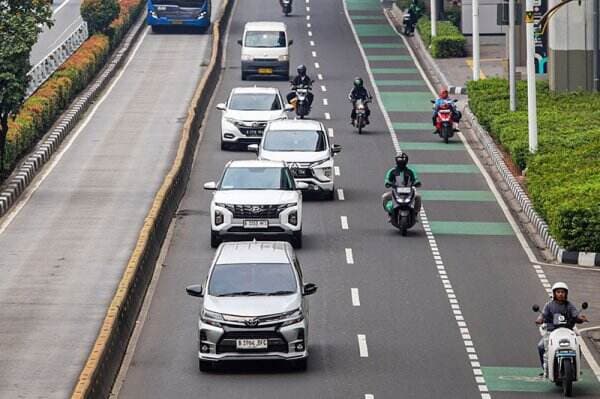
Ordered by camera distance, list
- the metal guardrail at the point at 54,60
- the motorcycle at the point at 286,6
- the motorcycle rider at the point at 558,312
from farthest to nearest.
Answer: the motorcycle at the point at 286,6 < the metal guardrail at the point at 54,60 < the motorcycle rider at the point at 558,312

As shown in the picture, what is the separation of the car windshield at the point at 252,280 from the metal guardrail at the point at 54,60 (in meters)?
27.1

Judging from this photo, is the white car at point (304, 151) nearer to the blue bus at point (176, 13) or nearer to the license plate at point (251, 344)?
the license plate at point (251, 344)

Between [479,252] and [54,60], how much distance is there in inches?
1174

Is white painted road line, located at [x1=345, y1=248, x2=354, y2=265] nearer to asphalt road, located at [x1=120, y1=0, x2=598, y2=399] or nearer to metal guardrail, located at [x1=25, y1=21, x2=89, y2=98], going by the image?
asphalt road, located at [x1=120, y1=0, x2=598, y2=399]

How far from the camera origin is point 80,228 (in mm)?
37625

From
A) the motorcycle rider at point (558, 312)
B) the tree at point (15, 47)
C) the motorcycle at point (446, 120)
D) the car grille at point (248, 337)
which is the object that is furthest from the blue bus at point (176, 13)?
the motorcycle rider at point (558, 312)

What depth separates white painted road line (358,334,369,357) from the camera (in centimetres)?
2683

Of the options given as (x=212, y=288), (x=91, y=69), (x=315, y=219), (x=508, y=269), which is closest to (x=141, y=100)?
(x=91, y=69)

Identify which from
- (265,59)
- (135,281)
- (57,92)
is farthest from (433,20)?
(135,281)

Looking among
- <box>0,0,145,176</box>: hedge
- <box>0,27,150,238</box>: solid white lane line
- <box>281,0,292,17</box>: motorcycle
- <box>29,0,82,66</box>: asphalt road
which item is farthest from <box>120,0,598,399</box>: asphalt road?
<box>281,0,292,17</box>: motorcycle

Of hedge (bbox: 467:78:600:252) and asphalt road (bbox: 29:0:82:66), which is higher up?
asphalt road (bbox: 29:0:82:66)

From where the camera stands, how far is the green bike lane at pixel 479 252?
26.1 meters

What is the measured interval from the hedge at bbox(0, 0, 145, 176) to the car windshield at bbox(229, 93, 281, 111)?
5.62 meters

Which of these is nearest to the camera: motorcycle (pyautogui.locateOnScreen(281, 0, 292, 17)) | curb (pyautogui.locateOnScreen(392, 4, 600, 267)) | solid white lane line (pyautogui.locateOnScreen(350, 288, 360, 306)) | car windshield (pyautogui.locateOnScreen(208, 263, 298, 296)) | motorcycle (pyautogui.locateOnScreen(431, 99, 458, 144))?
car windshield (pyautogui.locateOnScreen(208, 263, 298, 296))
